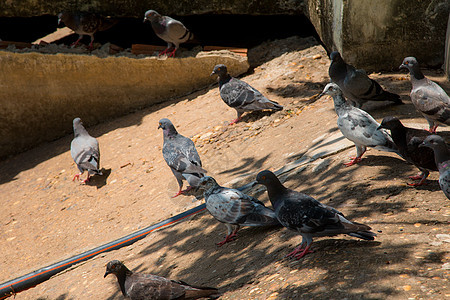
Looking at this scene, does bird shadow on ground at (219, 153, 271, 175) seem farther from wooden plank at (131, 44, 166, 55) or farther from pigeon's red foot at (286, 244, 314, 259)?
wooden plank at (131, 44, 166, 55)

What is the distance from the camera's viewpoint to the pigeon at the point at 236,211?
13.3 ft

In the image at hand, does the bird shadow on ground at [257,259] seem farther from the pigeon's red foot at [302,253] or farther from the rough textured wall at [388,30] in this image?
the rough textured wall at [388,30]

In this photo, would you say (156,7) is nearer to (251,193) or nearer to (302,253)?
(251,193)

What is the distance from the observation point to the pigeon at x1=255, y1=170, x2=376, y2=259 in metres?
3.21

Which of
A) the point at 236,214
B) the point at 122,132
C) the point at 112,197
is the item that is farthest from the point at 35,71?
the point at 236,214

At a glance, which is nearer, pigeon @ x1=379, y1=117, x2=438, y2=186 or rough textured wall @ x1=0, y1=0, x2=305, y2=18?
pigeon @ x1=379, y1=117, x2=438, y2=186

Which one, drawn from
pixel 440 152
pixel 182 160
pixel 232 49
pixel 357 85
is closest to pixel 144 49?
pixel 232 49

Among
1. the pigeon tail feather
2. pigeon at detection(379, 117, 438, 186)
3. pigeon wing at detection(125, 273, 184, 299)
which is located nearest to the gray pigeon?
pigeon wing at detection(125, 273, 184, 299)

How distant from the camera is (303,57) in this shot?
29.0 ft

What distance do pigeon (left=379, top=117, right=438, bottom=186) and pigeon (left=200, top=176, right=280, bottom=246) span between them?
1.37m

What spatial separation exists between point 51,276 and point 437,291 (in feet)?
12.8

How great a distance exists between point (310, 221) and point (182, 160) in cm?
283

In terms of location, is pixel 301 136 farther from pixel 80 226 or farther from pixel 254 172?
pixel 80 226

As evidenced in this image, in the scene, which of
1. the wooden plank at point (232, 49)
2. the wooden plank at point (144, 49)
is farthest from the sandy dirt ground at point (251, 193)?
the wooden plank at point (144, 49)
